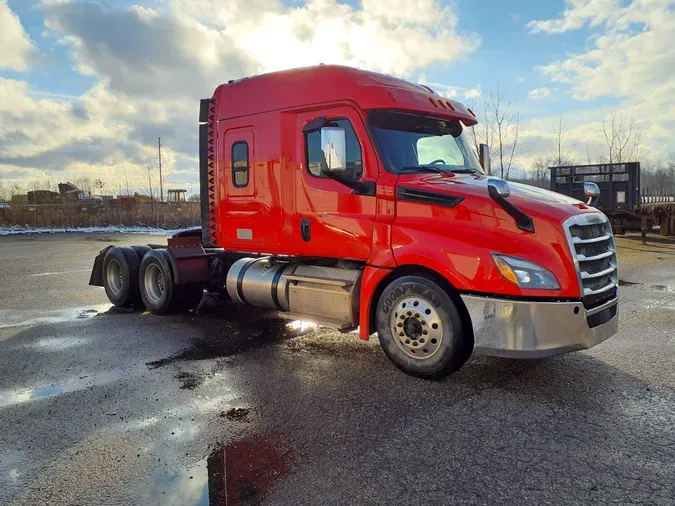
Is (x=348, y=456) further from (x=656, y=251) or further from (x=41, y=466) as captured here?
(x=656, y=251)

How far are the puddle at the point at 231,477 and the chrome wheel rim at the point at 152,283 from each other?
503 cm

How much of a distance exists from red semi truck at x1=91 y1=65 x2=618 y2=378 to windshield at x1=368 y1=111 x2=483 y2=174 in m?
0.02

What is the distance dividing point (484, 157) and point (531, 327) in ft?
9.48

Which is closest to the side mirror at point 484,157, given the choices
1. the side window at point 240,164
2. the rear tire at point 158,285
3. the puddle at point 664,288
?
the side window at point 240,164

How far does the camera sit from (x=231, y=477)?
122 inches

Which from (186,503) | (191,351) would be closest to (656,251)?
(191,351)

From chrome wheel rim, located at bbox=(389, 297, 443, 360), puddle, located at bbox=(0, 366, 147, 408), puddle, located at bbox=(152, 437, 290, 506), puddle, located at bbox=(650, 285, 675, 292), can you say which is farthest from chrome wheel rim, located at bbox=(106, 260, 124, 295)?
puddle, located at bbox=(650, 285, 675, 292)

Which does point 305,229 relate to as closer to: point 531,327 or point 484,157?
point 484,157

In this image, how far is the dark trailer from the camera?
1812 cm

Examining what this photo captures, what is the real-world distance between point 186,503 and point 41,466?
116cm

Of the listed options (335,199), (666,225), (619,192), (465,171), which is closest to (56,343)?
(335,199)

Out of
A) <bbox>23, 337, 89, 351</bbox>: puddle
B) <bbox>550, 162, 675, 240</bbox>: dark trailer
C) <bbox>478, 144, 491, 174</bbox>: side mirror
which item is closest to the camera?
<bbox>23, 337, 89, 351</bbox>: puddle

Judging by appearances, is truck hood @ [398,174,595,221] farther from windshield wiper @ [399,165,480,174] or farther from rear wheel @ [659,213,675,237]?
rear wheel @ [659,213,675,237]

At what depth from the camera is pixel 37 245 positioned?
21.1 m
